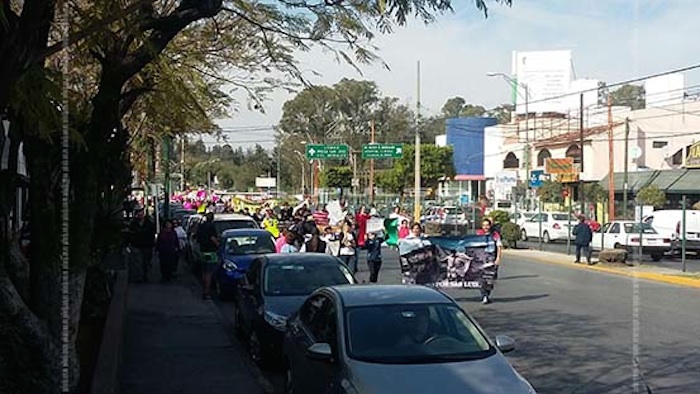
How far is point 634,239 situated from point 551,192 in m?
27.9

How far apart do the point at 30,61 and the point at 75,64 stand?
242 inches

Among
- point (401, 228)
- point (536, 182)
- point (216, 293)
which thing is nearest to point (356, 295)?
point (216, 293)

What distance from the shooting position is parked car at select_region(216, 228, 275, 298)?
19609 millimetres

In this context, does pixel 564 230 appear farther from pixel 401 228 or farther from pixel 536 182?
pixel 401 228

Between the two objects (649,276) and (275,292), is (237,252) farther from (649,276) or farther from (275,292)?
(649,276)

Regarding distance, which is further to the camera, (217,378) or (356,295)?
(217,378)

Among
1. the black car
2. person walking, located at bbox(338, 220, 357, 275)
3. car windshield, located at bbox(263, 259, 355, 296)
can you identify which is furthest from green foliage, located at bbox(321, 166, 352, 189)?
car windshield, located at bbox(263, 259, 355, 296)

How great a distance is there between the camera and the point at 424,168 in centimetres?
7738

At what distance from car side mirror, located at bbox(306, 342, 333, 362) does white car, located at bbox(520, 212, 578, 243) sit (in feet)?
126

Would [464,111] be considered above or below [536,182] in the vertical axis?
above

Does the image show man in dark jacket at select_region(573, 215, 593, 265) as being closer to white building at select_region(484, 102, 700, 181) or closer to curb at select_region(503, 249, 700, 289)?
curb at select_region(503, 249, 700, 289)

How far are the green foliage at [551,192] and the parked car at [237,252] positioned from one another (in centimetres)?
4325

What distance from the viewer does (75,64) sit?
39.8 feet

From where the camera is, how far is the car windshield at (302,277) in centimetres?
1299
